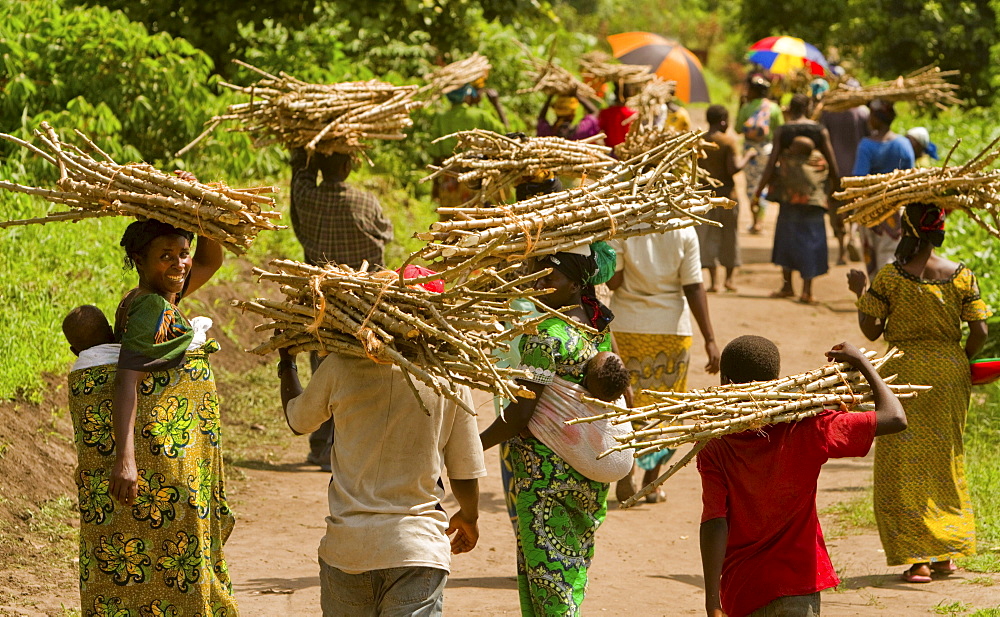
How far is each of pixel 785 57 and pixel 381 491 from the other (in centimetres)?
1452

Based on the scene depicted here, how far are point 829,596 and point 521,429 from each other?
2336mm

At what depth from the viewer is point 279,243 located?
11.4m

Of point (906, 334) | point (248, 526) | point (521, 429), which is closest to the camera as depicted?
point (521, 429)

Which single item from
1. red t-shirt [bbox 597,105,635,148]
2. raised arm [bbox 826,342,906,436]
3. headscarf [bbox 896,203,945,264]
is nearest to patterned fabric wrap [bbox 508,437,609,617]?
raised arm [bbox 826,342,906,436]

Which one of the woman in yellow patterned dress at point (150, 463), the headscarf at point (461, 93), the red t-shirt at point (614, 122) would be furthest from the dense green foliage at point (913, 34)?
the woman in yellow patterned dress at point (150, 463)

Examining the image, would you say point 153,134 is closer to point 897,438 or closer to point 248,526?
point 248,526

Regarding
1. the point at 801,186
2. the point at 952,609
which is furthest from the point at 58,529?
the point at 801,186

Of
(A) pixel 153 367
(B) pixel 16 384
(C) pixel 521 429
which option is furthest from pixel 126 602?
(B) pixel 16 384

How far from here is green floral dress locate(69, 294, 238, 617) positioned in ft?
13.2

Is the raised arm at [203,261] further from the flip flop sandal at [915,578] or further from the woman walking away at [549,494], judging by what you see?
the flip flop sandal at [915,578]

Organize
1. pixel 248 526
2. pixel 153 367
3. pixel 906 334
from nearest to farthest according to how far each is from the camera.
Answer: pixel 153 367, pixel 906 334, pixel 248 526

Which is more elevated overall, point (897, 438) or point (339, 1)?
point (339, 1)

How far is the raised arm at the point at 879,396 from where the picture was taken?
375cm

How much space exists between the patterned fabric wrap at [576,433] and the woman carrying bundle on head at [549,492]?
0.03m
